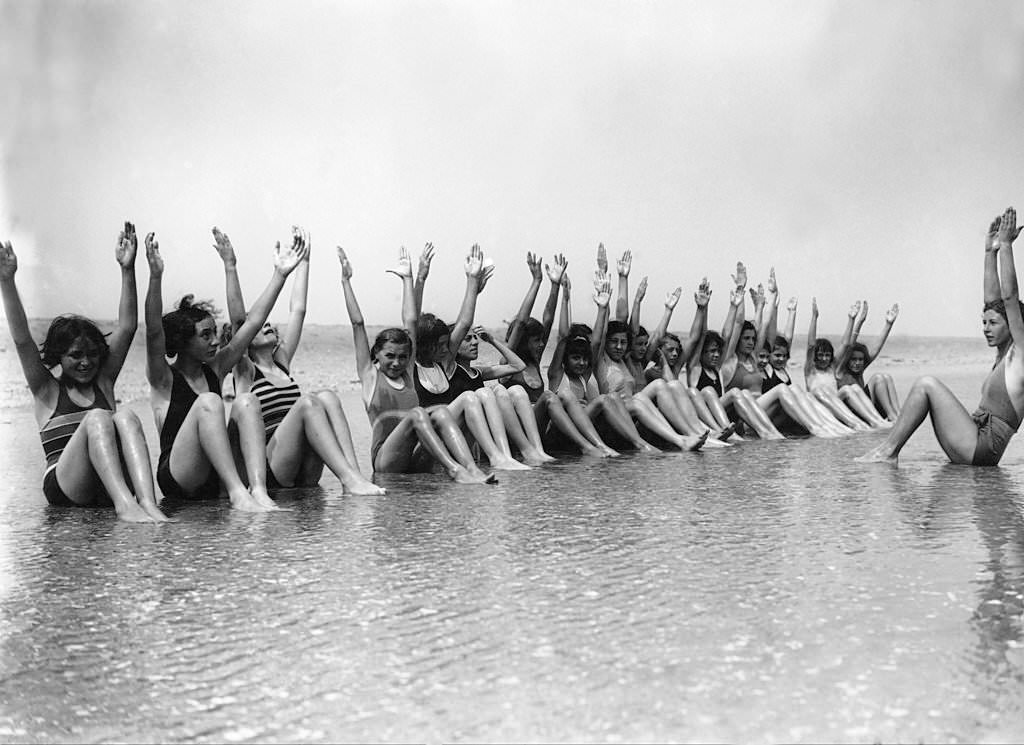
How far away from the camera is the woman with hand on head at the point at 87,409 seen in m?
3.69

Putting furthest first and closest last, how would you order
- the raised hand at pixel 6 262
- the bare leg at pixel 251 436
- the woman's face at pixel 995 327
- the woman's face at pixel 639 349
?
the woman's face at pixel 639 349, the woman's face at pixel 995 327, the bare leg at pixel 251 436, the raised hand at pixel 6 262

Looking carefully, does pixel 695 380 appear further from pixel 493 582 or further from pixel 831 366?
pixel 493 582

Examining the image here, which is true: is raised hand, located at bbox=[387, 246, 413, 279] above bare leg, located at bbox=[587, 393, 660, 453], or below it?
above

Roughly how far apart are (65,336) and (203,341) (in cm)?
55

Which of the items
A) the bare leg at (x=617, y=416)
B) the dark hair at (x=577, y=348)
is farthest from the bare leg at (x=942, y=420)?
the dark hair at (x=577, y=348)

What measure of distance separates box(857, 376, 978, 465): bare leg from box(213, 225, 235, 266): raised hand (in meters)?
2.99

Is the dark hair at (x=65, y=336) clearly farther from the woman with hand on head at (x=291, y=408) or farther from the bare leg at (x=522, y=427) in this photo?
the bare leg at (x=522, y=427)

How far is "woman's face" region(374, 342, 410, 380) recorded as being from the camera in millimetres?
5191

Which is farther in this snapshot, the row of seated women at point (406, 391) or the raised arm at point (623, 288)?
the raised arm at point (623, 288)

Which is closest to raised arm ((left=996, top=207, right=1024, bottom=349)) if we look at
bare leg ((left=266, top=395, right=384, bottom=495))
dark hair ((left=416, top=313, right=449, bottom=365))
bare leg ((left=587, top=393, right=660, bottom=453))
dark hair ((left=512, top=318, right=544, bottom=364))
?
bare leg ((left=587, top=393, right=660, bottom=453))

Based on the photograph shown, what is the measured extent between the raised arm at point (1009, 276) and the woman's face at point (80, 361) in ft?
→ 12.3

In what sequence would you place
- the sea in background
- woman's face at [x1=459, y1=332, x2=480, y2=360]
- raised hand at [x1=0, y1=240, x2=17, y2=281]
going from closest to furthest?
1. the sea in background
2. raised hand at [x1=0, y1=240, x2=17, y2=281]
3. woman's face at [x1=459, y1=332, x2=480, y2=360]

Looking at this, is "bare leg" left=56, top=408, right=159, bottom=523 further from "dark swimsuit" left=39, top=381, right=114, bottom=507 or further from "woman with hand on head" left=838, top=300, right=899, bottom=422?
"woman with hand on head" left=838, top=300, right=899, bottom=422

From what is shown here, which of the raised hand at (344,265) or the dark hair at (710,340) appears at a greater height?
the raised hand at (344,265)
